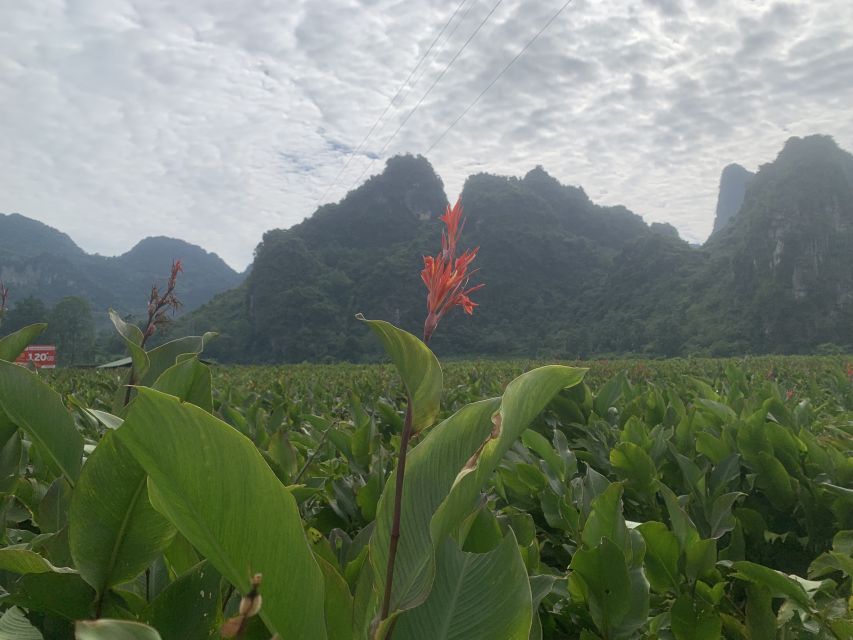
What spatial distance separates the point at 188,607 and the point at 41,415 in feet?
1.01

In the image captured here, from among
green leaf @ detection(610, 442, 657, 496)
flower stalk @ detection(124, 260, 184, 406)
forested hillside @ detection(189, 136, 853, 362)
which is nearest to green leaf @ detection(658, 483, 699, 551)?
green leaf @ detection(610, 442, 657, 496)

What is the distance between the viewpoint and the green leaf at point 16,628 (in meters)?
0.56

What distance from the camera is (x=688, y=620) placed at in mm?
915

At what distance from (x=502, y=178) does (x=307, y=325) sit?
39.2m

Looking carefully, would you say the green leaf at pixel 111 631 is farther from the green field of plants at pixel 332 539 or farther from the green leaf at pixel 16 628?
the green leaf at pixel 16 628

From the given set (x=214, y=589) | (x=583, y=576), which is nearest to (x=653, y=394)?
(x=583, y=576)

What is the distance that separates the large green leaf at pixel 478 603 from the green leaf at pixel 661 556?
508 millimetres

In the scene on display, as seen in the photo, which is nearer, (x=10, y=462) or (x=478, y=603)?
(x=478, y=603)

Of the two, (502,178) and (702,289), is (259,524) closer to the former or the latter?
(702,289)

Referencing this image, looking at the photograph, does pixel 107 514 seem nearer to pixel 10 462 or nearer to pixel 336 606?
pixel 336 606

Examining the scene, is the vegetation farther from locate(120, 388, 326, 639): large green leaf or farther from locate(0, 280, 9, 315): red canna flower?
locate(0, 280, 9, 315): red canna flower

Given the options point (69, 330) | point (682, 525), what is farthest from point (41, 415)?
point (69, 330)

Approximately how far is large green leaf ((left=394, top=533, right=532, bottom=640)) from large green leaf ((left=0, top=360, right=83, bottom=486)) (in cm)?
47

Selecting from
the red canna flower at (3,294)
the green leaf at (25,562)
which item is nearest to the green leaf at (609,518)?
the green leaf at (25,562)
